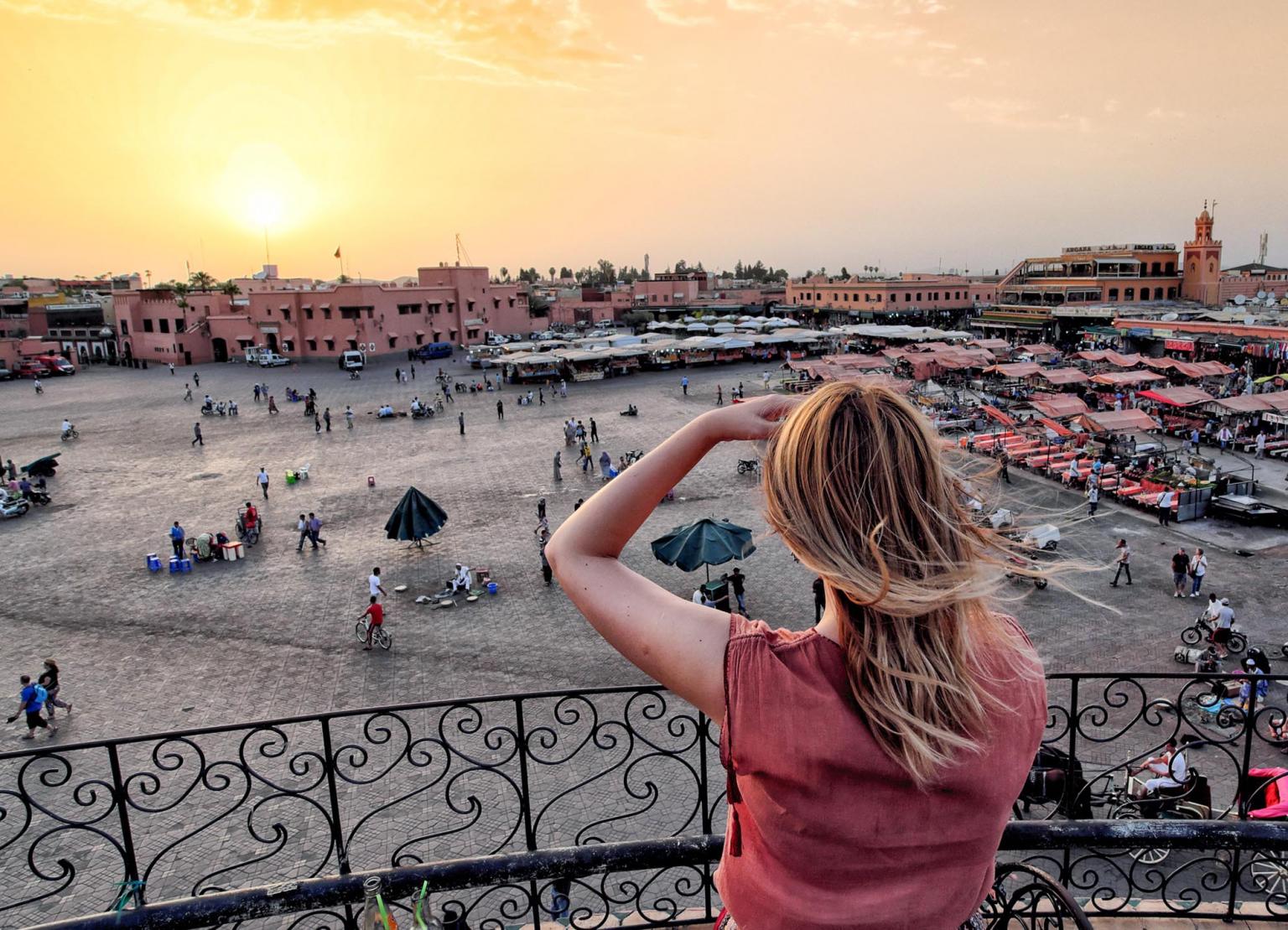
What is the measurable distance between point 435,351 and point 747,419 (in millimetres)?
59184

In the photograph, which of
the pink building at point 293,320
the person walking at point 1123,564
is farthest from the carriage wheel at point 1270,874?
the pink building at point 293,320

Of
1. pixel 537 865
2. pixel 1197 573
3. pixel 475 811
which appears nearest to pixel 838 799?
pixel 537 865

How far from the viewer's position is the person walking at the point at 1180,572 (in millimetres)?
12516

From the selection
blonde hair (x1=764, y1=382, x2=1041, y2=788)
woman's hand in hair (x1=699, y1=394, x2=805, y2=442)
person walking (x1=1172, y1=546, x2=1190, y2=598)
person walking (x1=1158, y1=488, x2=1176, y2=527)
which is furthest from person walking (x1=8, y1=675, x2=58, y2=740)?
person walking (x1=1158, y1=488, x2=1176, y2=527)

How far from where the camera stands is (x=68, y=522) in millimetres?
18984

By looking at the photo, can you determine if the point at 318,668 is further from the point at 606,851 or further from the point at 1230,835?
the point at 1230,835

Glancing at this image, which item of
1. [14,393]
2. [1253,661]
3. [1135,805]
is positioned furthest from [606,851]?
[14,393]

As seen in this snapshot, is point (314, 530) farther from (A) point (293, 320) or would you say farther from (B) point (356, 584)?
(A) point (293, 320)

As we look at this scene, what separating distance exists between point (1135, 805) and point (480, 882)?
5.94 meters

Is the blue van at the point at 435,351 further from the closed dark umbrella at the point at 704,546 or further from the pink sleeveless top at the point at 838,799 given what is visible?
the pink sleeveless top at the point at 838,799

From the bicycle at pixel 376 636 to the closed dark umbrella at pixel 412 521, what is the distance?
2.90 metres

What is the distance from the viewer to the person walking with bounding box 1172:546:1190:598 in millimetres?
12516

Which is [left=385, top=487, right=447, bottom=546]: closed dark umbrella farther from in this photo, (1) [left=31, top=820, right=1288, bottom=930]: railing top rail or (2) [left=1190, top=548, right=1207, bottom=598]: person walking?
(2) [left=1190, top=548, right=1207, bottom=598]: person walking

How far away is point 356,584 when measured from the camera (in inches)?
567
